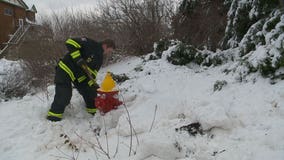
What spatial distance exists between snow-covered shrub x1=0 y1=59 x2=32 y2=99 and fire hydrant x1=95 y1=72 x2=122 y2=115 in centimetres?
461

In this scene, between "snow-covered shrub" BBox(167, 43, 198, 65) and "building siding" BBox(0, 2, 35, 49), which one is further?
"building siding" BBox(0, 2, 35, 49)

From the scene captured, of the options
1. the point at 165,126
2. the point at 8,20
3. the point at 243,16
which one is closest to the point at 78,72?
the point at 165,126

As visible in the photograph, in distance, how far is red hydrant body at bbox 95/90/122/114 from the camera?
529 cm

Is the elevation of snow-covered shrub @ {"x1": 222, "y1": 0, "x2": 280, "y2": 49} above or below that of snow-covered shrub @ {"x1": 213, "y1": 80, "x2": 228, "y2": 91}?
above

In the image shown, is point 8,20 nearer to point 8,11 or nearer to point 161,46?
point 8,11

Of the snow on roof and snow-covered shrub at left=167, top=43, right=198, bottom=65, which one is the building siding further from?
snow-covered shrub at left=167, top=43, right=198, bottom=65

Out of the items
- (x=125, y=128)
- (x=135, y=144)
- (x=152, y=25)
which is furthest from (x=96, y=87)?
(x=152, y=25)

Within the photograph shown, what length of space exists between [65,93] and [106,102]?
80cm

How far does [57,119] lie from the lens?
17.0 ft

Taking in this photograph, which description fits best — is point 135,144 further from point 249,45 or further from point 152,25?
point 152,25

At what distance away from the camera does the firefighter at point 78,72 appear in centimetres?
524

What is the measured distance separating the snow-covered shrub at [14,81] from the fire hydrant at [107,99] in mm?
4606

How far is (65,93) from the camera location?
5.34 meters

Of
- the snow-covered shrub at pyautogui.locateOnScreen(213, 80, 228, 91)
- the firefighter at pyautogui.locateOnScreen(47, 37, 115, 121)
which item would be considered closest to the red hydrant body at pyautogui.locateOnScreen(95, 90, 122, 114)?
the firefighter at pyautogui.locateOnScreen(47, 37, 115, 121)
